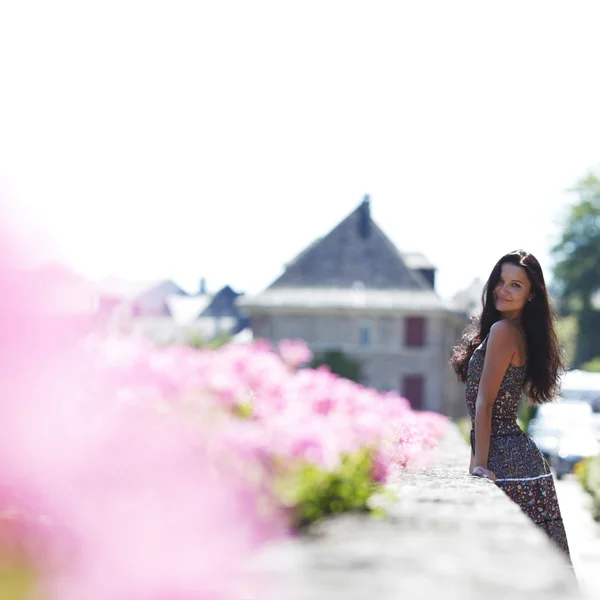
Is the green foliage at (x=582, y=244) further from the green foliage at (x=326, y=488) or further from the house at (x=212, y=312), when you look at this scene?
the green foliage at (x=326, y=488)

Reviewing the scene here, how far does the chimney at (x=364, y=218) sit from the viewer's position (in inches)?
1697

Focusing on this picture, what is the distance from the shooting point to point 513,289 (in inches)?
185

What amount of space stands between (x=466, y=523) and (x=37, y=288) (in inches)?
50.5

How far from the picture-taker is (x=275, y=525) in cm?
230

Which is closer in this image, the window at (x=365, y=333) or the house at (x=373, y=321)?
the house at (x=373, y=321)

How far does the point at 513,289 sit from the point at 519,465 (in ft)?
2.64

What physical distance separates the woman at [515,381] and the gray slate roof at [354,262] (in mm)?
37231

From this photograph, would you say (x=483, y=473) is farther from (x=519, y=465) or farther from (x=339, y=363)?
(x=339, y=363)

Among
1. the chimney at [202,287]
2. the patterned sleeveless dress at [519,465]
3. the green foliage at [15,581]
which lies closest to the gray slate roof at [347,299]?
the patterned sleeveless dress at [519,465]

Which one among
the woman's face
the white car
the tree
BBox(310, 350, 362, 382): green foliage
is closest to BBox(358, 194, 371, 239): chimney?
BBox(310, 350, 362, 382): green foliage

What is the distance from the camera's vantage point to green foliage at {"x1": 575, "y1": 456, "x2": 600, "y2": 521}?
12.4 m

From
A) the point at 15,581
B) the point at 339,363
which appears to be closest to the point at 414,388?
the point at 339,363

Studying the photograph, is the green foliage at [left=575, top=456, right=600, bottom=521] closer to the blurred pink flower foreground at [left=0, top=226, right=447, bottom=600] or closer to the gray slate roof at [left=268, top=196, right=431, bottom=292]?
the blurred pink flower foreground at [left=0, top=226, right=447, bottom=600]

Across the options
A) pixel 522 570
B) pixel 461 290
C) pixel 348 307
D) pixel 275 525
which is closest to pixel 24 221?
pixel 275 525
